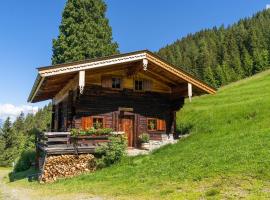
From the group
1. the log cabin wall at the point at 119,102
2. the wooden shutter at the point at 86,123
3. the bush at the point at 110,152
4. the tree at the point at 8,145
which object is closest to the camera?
the bush at the point at 110,152

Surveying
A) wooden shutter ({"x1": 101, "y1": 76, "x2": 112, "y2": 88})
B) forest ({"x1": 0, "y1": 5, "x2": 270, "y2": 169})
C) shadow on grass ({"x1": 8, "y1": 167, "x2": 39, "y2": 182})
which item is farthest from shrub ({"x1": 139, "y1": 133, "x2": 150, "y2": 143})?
forest ({"x1": 0, "y1": 5, "x2": 270, "y2": 169})

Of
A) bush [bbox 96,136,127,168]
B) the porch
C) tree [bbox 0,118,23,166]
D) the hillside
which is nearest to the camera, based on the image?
the porch

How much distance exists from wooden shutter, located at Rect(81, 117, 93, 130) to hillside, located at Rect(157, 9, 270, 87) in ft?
284

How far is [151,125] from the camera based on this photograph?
95.1 ft

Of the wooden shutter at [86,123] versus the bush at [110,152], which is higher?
the wooden shutter at [86,123]

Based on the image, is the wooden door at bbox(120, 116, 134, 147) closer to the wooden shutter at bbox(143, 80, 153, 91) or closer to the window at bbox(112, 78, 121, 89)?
the window at bbox(112, 78, 121, 89)

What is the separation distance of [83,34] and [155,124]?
2077cm

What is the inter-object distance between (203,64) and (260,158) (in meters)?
115

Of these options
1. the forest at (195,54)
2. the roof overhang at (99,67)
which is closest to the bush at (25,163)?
the forest at (195,54)

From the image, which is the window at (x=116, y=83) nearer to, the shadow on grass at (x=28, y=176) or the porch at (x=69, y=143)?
the porch at (x=69, y=143)

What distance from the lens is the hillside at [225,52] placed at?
11306 centimetres

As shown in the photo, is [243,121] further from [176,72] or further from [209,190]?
[209,190]

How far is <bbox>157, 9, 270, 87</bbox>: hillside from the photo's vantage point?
113062 millimetres

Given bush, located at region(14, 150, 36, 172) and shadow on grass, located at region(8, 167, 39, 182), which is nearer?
shadow on grass, located at region(8, 167, 39, 182)
